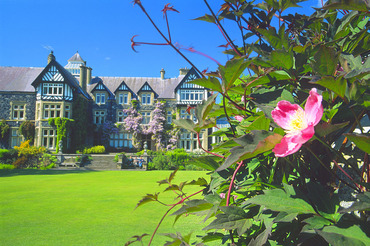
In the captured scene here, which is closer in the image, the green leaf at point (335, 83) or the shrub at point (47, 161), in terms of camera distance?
the green leaf at point (335, 83)

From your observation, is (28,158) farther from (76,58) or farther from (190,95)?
(76,58)

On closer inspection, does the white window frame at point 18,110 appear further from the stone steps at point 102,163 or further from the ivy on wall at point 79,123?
the stone steps at point 102,163

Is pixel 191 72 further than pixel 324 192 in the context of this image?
Yes

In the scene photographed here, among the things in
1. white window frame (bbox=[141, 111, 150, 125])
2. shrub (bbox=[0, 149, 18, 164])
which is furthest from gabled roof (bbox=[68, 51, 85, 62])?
shrub (bbox=[0, 149, 18, 164])

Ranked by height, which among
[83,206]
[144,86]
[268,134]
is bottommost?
[83,206]

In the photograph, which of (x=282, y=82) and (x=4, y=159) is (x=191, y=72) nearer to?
(x=4, y=159)

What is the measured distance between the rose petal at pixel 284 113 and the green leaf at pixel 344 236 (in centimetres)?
24

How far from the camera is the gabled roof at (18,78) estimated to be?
93.2 feet

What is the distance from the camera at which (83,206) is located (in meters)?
5.68

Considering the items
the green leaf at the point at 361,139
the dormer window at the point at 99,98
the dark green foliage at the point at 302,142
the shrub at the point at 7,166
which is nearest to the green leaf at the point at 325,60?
the dark green foliage at the point at 302,142

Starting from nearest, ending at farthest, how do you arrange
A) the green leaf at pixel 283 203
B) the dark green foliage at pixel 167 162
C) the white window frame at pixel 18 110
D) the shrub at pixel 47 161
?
the green leaf at pixel 283 203, the shrub at pixel 47 161, the dark green foliage at pixel 167 162, the white window frame at pixel 18 110

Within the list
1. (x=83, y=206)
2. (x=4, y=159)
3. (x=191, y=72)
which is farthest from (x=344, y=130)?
(x=191, y=72)

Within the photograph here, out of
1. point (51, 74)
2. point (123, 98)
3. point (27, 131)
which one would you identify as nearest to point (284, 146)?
point (51, 74)

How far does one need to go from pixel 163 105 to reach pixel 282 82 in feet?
98.3
